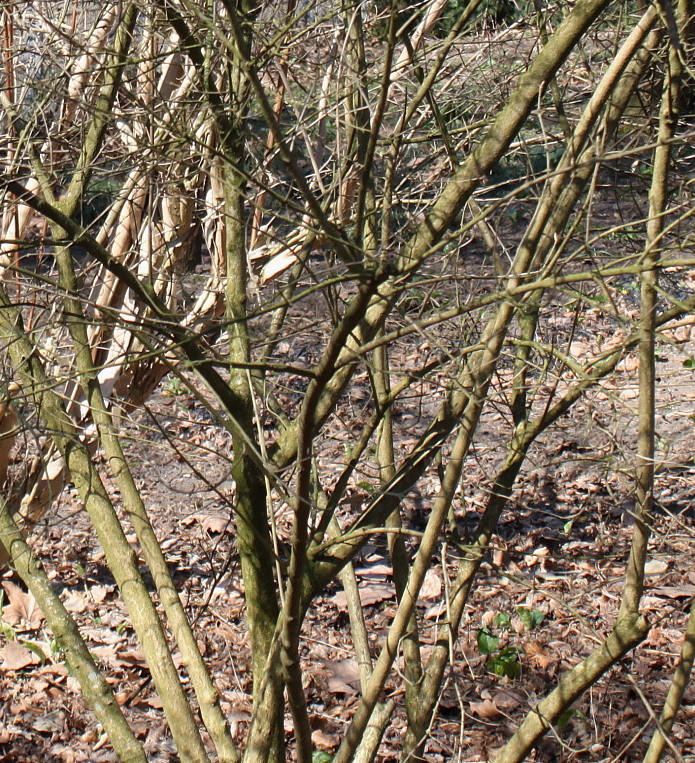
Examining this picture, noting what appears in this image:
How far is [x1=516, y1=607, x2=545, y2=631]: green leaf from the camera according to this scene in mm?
3859

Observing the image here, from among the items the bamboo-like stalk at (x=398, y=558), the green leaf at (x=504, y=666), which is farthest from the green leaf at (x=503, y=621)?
the bamboo-like stalk at (x=398, y=558)

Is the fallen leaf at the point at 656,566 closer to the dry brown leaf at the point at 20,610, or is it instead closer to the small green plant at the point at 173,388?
the dry brown leaf at the point at 20,610

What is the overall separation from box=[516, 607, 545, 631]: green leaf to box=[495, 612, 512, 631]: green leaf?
6cm

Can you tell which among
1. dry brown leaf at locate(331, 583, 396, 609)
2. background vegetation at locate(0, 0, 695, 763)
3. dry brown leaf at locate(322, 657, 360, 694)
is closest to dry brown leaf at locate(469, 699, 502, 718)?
background vegetation at locate(0, 0, 695, 763)

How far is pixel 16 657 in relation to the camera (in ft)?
12.5

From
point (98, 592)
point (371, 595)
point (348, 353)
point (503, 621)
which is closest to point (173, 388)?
point (98, 592)

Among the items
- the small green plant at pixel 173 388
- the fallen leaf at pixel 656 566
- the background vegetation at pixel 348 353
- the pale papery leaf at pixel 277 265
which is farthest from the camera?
the small green plant at pixel 173 388

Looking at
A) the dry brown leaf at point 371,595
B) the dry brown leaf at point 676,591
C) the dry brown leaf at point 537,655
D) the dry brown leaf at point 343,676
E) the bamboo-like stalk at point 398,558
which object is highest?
the bamboo-like stalk at point 398,558

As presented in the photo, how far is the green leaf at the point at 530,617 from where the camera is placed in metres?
3.86

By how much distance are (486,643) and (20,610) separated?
Result: 2.17 metres

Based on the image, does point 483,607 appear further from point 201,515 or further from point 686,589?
point 201,515

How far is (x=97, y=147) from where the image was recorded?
2.36 m

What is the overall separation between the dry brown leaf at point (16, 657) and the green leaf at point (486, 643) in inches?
75.5

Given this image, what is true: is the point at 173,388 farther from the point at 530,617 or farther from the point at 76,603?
the point at 530,617
